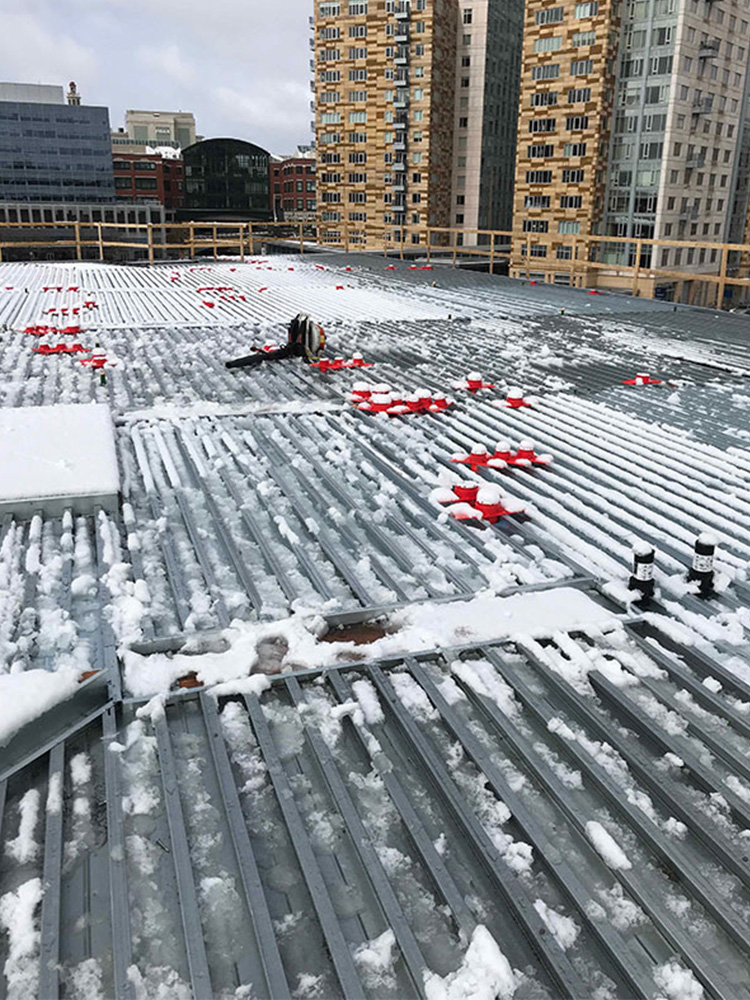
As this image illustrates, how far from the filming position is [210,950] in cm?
198

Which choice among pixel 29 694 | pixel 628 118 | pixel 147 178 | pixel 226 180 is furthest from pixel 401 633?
pixel 147 178

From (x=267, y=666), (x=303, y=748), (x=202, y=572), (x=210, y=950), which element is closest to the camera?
(x=210, y=950)

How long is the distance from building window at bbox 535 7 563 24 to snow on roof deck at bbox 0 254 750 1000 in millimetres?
43874

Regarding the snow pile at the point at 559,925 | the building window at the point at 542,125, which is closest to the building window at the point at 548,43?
the building window at the point at 542,125

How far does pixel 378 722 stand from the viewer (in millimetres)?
2893

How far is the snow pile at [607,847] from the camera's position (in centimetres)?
224

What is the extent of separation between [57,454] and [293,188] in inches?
3482

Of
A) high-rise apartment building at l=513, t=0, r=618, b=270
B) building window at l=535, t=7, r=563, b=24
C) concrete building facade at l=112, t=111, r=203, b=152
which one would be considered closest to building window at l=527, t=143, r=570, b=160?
high-rise apartment building at l=513, t=0, r=618, b=270

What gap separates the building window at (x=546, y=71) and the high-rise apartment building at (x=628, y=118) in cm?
6

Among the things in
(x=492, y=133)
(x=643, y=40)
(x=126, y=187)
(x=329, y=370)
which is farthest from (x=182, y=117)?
(x=329, y=370)

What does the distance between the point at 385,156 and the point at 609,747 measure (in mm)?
54098

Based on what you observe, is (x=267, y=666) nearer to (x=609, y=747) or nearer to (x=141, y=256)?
(x=609, y=747)

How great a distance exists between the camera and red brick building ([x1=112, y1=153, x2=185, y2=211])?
80.5 meters

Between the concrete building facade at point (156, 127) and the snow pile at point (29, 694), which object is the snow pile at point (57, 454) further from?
the concrete building facade at point (156, 127)
